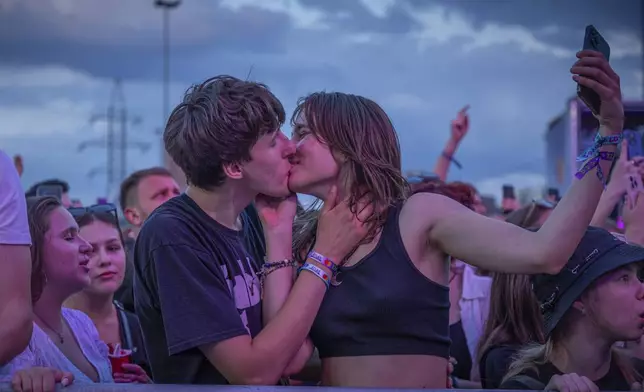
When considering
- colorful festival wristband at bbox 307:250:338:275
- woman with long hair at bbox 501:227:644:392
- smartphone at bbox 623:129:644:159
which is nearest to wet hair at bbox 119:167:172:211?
smartphone at bbox 623:129:644:159

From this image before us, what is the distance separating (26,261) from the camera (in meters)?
2.50

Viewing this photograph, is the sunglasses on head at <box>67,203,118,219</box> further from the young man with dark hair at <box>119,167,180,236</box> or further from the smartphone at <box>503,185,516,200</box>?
the smartphone at <box>503,185,516,200</box>

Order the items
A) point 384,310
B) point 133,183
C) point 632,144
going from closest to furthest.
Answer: point 384,310
point 632,144
point 133,183

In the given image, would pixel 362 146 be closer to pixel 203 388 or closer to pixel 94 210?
pixel 203 388

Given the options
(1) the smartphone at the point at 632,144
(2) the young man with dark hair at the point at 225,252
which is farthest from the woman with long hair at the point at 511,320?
(2) the young man with dark hair at the point at 225,252

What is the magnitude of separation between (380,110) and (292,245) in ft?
1.85

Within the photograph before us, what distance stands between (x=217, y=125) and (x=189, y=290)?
0.54 meters

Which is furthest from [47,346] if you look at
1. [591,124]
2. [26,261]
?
[591,124]

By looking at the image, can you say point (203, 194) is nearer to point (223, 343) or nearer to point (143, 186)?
point (223, 343)

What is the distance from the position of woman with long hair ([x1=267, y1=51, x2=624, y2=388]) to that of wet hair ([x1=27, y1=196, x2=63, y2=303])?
123 centimetres

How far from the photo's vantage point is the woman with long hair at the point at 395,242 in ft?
7.70

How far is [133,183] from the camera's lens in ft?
20.1

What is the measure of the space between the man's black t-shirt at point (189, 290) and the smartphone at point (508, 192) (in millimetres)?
5693

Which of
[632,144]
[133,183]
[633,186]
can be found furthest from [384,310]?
[133,183]
